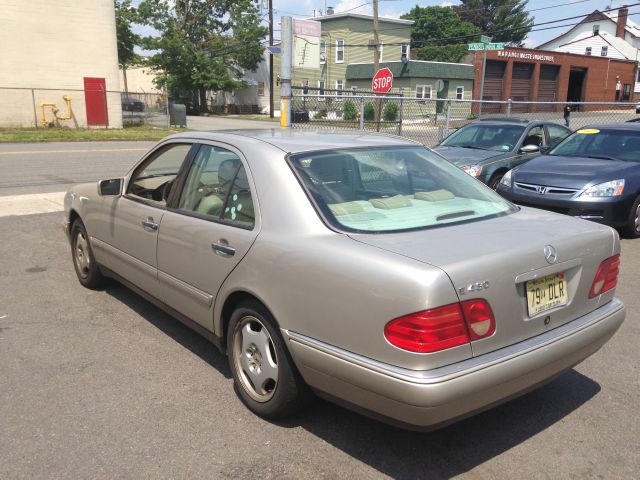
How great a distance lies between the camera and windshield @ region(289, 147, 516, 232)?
3078 mm

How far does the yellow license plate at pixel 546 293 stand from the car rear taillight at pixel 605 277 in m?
0.30

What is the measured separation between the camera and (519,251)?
2.68m

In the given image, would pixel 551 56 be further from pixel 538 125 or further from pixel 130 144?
pixel 538 125

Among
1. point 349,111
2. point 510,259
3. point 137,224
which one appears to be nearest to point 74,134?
point 349,111

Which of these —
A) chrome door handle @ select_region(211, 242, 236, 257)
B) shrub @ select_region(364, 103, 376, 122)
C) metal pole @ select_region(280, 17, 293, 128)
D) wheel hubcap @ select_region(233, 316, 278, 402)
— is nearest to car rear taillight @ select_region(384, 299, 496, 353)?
wheel hubcap @ select_region(233, 316, 278, 402)

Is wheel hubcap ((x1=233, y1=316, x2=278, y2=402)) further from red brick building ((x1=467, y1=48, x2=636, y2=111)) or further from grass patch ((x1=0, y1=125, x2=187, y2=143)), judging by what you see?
red brick building ((x1=467, y1=48, x2=636, y2=111))

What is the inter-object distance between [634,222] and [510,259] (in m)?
5.90

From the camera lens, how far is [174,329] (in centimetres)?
452

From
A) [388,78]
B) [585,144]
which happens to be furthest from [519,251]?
[388,78]

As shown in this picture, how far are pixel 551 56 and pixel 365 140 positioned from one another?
49.6 metres

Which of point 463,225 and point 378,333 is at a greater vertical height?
point 463,225

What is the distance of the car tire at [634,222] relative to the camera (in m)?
7.42

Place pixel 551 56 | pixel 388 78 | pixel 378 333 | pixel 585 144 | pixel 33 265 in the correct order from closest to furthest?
pixel 378 333 → pixel 33 265 → pixel 585 144 → pixel 388 78 → pixel 551 56

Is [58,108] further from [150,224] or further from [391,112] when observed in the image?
[150,224]
